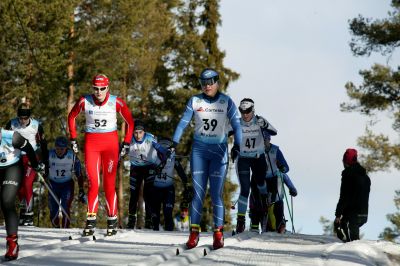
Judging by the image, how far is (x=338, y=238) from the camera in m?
14.3

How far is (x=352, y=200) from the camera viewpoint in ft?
46.0

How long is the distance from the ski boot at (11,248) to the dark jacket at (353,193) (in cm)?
617

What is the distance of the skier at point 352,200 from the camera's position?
45.8 feet

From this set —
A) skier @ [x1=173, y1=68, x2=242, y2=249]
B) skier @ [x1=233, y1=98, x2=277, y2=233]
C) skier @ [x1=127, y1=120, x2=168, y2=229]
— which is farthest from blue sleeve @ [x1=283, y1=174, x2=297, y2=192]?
skier @ [x1=173, y1=68, x2=242, y2=249]

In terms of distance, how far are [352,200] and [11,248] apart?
6401 millimetres

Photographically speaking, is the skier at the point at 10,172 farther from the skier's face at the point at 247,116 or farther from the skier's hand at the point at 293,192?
the skier's hand at the point at 293,192

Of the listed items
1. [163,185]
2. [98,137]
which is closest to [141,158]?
[163,185]

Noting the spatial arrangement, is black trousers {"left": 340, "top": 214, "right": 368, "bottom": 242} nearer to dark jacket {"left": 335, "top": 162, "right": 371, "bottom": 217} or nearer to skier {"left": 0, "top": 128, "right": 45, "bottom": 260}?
dark jacket {"left": 335, "top": 162, "right": 371, "bottom": 217}

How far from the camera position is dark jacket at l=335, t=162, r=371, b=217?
45.8 feet

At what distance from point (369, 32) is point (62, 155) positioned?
20.5 metres

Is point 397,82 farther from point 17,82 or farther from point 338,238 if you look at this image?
point 338,238

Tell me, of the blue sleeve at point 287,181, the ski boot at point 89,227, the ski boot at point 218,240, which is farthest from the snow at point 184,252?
the blue sleeve at point 287,181

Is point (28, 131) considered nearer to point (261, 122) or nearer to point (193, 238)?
point (261, 122)

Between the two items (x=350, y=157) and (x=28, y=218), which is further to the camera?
(x=28, y=218)
